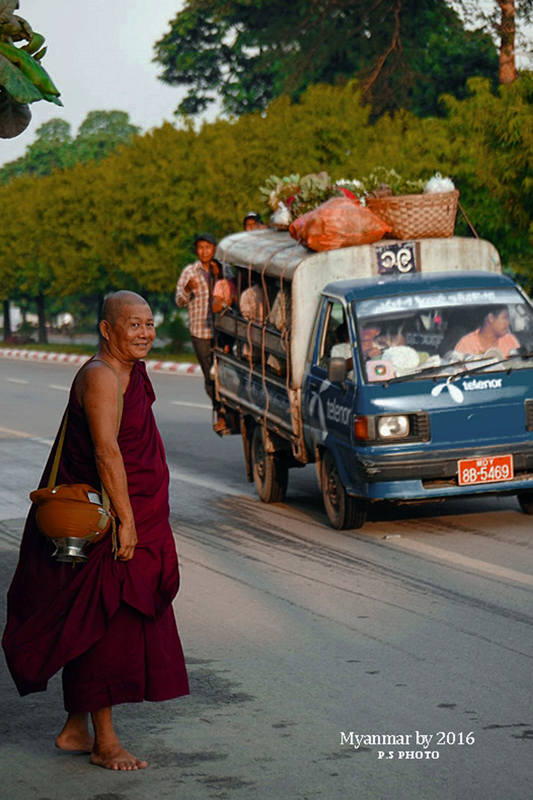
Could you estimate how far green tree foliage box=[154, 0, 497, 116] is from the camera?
44656 mm

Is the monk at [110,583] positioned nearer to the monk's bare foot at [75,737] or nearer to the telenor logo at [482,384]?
the monk's bare foot at [75,737]

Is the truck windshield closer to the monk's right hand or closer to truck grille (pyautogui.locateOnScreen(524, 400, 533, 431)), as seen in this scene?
truck grille (pyautogui.locateOnScreen(524, 400, 533, 431))

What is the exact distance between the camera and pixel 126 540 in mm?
5391

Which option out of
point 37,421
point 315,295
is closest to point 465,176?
point 37,421

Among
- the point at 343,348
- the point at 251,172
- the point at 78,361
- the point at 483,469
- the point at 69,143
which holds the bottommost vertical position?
the point at 78,361

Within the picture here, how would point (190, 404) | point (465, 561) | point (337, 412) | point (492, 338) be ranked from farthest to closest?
point (190, 404) → point (492, 338) → point (337, 412) → point (465, 561)

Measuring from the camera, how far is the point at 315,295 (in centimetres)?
1134

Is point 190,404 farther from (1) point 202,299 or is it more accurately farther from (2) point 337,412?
(2) point 337,412

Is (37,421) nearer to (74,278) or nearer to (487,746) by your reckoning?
(487,746)

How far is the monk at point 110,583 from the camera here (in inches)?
213

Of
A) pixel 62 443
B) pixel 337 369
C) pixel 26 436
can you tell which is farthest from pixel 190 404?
pixel 62 443

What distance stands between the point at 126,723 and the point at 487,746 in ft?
4.91

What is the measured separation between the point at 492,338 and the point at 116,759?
5.88 metres

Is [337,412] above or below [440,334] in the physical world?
below
